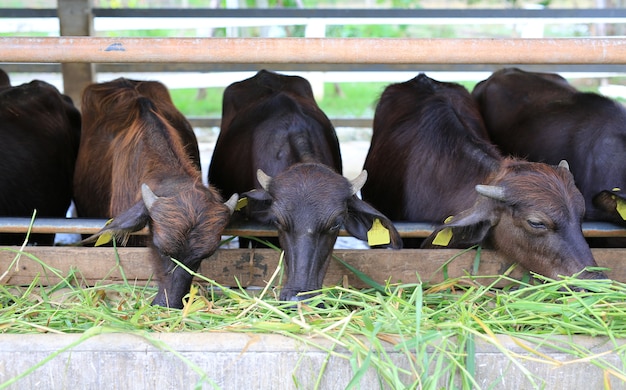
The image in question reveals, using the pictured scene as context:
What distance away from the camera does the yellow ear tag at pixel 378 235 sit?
4340 millimetres

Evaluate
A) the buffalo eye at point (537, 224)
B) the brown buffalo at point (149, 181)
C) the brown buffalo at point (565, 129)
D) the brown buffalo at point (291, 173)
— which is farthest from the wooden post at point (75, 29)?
the buffalo eye at point (537, 224)

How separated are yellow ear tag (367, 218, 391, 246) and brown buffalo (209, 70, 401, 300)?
0.03m

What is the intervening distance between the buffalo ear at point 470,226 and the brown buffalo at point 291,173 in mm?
305

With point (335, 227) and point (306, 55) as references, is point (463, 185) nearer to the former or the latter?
point (335, 227)

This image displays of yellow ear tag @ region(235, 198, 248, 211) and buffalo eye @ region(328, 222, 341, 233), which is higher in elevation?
yellow ear tag @ region(235, 198, 248, 211)

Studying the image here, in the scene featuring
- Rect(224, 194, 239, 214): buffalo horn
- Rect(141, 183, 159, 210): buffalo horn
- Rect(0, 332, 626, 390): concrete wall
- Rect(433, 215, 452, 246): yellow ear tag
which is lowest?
Rect(0, 332, 626, 390): concrete wall

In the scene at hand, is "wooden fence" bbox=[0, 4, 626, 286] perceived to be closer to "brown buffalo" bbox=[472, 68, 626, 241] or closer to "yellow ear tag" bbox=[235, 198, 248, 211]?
"yellow ear tag" bbox=[235, 198, 248, 211]

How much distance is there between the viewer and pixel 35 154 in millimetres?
5949

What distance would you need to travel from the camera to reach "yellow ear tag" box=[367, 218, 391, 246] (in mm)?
4340

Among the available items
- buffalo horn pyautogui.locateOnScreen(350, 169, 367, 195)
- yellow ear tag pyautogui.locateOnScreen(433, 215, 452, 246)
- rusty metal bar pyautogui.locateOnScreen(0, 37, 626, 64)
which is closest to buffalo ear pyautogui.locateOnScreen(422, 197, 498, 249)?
yellow ear tag pyautogui.locateOnScreen(433, 215, 452, 246)

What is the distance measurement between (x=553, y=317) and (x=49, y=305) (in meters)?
2.59

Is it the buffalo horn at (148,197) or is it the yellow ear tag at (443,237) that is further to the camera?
the yellow ear tag at (443,237)

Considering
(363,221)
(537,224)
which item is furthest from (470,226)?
(363,221)

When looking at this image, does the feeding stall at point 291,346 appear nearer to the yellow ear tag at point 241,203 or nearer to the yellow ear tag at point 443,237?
the yellow ear tag at point 443,237
